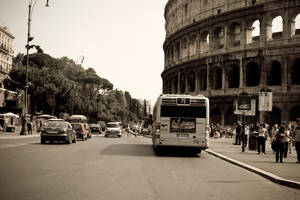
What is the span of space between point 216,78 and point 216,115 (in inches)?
176

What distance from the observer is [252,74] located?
47625mm

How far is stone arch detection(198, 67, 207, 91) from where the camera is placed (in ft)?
174

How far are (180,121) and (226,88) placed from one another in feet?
103

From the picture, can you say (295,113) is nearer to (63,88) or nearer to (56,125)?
(56,125)

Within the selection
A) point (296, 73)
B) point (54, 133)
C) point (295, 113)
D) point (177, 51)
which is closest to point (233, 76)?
point (296, 73)

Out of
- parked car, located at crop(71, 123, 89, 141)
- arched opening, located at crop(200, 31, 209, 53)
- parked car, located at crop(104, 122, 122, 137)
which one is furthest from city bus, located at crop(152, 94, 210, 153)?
arched opening, located at crop(200, 31, 209, 53)

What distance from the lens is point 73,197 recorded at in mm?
7273

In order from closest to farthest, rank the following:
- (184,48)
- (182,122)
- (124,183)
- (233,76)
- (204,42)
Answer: (124,183)
(182,122)
(233,76)
(204,42)
(184,48)

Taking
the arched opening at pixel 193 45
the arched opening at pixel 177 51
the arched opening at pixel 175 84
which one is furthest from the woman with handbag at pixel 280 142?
the arched opening at pixel 177 51

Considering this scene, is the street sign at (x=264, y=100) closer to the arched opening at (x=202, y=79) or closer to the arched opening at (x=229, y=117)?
the arched opening at (x=229, y=117)

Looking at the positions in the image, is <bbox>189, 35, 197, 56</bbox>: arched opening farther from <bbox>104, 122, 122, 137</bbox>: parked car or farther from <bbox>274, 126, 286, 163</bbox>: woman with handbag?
<bbox>274, 126, 286, 163</bbox>: woman with handbag

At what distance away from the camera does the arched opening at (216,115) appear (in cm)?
5128

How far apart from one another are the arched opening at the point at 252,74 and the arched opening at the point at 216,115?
5625mm

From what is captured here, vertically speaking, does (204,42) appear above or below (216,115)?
above
